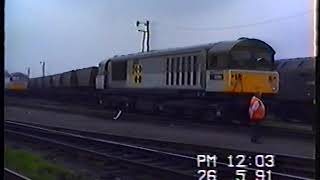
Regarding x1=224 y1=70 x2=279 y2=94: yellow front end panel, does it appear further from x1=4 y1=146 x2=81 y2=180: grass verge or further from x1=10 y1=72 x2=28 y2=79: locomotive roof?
x1=4 y1=146 x2=81 y2=180: grass verge

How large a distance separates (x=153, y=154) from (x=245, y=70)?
1797 mm

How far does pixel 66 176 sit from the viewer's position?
4879 mm

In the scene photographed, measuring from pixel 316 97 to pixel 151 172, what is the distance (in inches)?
104

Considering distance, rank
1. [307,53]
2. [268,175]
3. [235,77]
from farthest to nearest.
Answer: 1. [235,77]
2. [268,175]
3. [307,53]

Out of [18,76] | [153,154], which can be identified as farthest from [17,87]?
[153,154]

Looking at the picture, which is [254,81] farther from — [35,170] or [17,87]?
[35,170]

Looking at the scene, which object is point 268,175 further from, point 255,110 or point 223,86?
point 223,86

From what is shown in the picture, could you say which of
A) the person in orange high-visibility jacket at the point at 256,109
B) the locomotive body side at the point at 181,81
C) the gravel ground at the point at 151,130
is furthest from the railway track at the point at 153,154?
the locomotive body side at the point at 181,81

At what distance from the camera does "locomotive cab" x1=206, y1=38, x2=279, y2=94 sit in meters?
2.80

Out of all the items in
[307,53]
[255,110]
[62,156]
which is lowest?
[62,156]

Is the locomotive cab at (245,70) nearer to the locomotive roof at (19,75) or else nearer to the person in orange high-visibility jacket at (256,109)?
the person in orange high-visibility jacket at (256,109)

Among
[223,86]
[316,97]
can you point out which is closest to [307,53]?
[316,97]

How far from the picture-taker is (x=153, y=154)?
16.7ft

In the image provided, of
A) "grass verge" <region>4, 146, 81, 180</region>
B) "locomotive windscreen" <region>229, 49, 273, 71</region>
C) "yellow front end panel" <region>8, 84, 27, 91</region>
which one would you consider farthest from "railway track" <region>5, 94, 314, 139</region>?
"grass verge" <region>4, 146, 81, 180</region>
